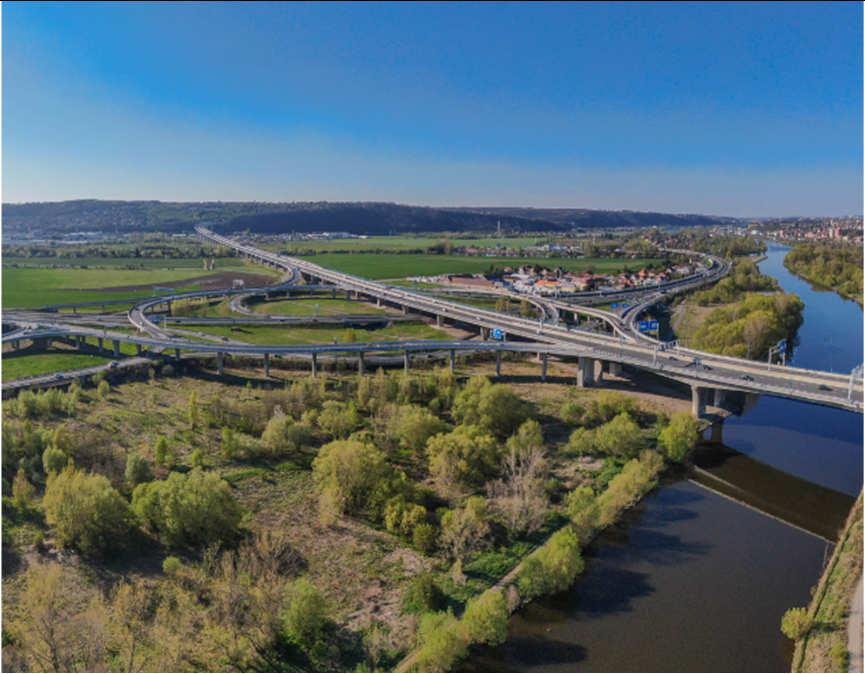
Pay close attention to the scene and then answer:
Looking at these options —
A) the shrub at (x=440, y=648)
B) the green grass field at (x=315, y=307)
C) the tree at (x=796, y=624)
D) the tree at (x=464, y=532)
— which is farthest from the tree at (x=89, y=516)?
the green grass field at (x=315, y=307)

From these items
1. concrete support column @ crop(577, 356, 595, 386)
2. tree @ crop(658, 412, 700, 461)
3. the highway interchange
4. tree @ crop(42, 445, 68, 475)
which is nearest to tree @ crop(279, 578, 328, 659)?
tree @ crop(42, 445, 68, 475)

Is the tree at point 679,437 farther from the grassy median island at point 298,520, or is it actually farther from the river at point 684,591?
the river at point 684,591

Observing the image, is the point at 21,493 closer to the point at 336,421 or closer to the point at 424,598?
the point at 336,421

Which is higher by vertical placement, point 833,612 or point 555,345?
point 555,345

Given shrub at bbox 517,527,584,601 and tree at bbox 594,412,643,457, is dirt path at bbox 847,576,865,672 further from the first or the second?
tree at bbox 594,412,643,457

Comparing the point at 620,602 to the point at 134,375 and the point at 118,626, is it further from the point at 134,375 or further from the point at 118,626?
the point at 134,375

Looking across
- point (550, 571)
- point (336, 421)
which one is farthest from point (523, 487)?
point (336, 421)

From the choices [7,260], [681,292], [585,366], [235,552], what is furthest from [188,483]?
[7,260]
